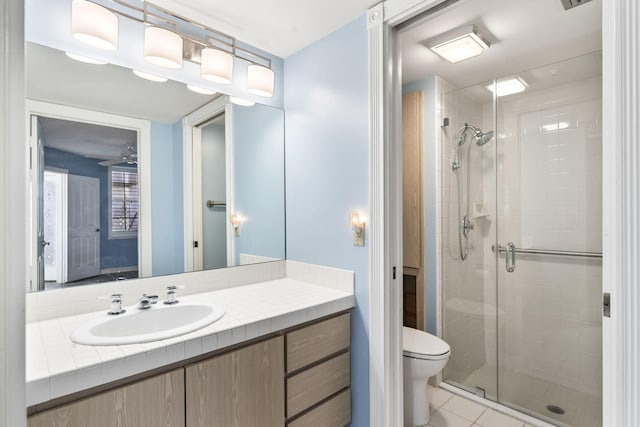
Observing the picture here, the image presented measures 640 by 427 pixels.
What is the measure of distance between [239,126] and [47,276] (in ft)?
3.96

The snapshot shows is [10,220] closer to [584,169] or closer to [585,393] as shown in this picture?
[584,169]

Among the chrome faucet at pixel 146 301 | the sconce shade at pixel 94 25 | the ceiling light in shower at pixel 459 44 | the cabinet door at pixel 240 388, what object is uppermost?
the ceiling light in shower at pixel 459 44

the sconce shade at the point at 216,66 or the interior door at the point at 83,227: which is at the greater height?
the sconce shade at the point at 216,66

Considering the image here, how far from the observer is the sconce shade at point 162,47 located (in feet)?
4.94

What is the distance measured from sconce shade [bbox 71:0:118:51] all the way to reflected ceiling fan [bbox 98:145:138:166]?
0.45 m

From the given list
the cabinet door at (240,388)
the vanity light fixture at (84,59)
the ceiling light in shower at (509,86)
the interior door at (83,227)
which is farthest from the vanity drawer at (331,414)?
the ceiling light in shower at (509,86)

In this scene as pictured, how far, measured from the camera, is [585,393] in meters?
2.08

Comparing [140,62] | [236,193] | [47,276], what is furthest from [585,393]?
[140,62]

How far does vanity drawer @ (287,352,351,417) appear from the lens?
4.69 feet

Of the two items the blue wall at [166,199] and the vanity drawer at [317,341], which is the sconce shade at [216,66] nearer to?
the blue wall at [166,199]

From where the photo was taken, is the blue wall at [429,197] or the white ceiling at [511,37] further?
the blue wall at [429,197]

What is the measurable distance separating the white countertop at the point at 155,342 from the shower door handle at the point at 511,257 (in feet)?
4.92

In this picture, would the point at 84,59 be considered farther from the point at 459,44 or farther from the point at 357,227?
the point at 459,44

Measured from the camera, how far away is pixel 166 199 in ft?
5.48
